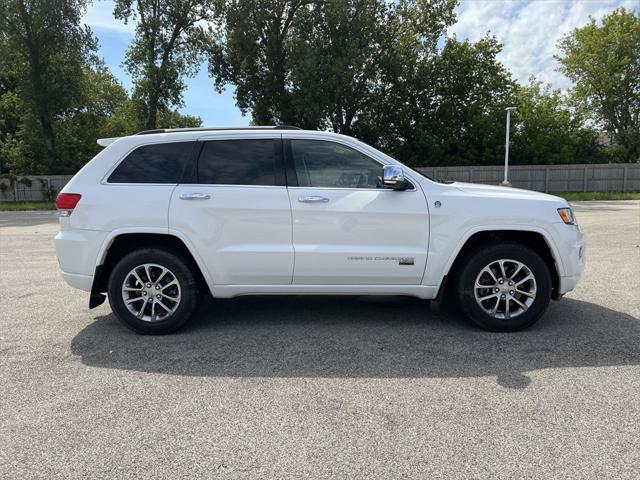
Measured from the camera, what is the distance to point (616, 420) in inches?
120

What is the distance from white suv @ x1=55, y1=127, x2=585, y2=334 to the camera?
4.54m

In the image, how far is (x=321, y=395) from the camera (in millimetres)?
3459

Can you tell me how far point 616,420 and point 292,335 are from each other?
2706mm

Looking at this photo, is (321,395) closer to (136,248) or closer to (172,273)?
(172,273)

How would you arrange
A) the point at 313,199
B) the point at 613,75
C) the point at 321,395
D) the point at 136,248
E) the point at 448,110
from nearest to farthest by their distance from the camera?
the point at 321,395, the point at 313,199, the point at 136,248, the point at 448,110, the point at 613,75

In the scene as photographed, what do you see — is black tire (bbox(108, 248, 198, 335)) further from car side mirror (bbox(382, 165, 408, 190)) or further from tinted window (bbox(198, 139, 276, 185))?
car side mirror (bbox(382, 165, 408, 190))

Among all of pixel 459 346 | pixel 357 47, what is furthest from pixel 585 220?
pixel 357 47

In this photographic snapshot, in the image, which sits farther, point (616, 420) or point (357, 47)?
point (357, 47)

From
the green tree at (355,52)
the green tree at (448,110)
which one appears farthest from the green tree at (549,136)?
the green tree at (355,52)

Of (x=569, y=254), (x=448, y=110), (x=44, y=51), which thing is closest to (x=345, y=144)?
(x=569, y=254)

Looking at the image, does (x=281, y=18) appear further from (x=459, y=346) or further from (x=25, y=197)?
(x=459, y=346)

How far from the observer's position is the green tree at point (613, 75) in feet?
122

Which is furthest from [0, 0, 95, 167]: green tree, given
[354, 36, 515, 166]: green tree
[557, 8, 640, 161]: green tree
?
[557, 8, 640, 161]: green tree

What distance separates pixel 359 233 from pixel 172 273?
1.83 meters
